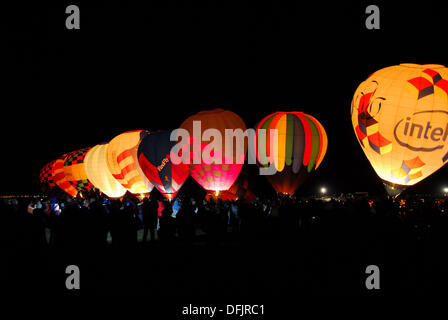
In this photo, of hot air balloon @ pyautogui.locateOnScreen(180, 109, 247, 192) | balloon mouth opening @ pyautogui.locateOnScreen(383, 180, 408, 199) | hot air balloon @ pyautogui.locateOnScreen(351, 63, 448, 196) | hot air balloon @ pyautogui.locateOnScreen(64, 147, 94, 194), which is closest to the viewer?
hot air balloon @ pyautogui.locateOnScreen(351, 63, 448, 196)

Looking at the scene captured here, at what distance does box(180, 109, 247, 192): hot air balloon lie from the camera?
18688 mm

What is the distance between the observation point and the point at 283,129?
19.3 meters

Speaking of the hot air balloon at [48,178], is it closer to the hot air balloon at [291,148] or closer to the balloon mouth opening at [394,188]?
the hot air balloon at [291,148]

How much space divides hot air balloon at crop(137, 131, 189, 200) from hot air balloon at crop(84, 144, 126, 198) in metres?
7.05

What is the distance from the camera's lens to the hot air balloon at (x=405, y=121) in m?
15.6

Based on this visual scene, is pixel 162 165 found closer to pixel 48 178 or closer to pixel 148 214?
pixel 148 214

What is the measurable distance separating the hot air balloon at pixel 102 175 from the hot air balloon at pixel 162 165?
7048 millimetres

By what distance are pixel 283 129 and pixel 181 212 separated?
36.7 ft

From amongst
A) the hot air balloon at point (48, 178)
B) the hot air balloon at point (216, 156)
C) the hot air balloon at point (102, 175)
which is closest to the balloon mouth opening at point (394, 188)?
the hot air balloon at point (216, 156)

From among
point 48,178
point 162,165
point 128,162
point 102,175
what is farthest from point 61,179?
point 162,165

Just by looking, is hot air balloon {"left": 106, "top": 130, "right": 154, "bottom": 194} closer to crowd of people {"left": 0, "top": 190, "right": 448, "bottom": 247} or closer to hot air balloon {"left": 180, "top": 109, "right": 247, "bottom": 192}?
hot air balloon {"left": 180, "top": 109, "right": 247, "bottom": 192}

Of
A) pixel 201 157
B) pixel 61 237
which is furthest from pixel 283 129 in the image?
pixel 61 237

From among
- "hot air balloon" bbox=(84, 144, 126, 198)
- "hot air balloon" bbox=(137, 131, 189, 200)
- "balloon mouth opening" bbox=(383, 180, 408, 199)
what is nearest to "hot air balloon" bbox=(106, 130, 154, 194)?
"hot air balloon" bbox=(137, 131, 189, 200)
